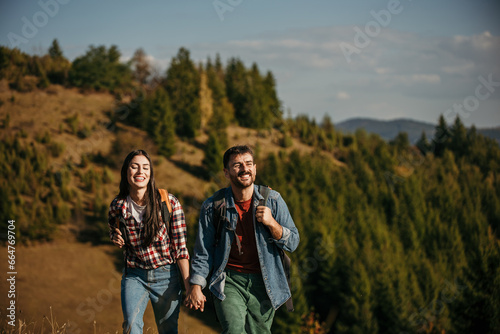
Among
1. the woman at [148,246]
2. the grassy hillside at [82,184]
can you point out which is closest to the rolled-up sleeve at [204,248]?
the woman at [148,246]

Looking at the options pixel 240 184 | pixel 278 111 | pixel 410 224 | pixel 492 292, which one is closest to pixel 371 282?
pixel 492 292

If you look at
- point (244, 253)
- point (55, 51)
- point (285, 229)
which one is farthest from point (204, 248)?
point (55, 51)

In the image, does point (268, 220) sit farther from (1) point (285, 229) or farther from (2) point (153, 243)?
(2) point (153, 243)

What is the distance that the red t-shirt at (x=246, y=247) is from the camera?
4.59m

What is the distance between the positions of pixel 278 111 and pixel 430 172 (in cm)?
2386

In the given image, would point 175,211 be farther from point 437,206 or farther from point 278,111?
point 278,111

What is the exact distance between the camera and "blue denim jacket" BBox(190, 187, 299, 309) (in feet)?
14.6

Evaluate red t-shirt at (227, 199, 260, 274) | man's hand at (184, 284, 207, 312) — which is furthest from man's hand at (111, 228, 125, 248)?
red t-shirt at (227, 199, 260, 274)

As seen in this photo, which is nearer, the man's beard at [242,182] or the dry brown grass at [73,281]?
the man's beard at [242,182]

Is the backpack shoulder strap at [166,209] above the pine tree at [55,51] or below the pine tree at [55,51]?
below

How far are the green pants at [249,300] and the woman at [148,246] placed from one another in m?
0.45

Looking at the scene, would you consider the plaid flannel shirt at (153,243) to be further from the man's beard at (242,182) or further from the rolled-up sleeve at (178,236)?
the man's beard at (242,182)

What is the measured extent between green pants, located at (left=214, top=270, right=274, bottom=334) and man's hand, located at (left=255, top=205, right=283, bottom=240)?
0.57m

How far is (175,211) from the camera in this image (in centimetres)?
450
